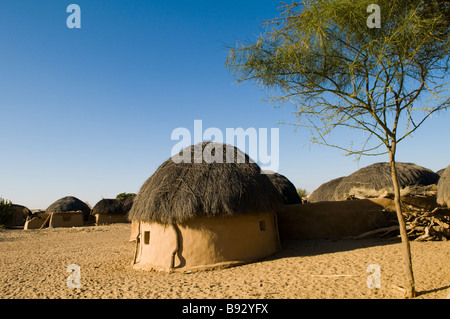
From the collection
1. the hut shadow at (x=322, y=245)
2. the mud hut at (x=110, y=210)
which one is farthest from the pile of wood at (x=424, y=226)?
the mud hut at (x=110, y=210)

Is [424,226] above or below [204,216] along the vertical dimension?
below

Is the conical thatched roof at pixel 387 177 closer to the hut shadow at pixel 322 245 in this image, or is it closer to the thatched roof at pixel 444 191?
the thatched roof at pixel 444 191

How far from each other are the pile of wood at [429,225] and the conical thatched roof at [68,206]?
28.4 metres

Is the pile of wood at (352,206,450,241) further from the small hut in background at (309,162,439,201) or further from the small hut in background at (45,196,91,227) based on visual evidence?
the small hut in background at (45,196,91,227)

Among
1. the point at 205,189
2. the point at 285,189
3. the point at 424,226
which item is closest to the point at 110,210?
the point at 285,189

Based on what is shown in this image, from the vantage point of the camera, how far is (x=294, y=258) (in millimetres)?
8422

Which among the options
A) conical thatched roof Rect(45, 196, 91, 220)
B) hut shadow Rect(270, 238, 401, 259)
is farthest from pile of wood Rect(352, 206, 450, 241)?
conical thatched roof Rect(45, 196, 91, 220)

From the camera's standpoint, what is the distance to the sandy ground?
567 cm

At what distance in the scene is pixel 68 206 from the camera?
30391 mm

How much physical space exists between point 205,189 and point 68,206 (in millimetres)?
26957

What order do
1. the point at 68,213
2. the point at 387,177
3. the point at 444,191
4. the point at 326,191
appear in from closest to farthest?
the point at 444,191 < the point at 387,177 < the point at 326,191 < the point at 68,213

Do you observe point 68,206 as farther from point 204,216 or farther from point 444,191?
point 444,191

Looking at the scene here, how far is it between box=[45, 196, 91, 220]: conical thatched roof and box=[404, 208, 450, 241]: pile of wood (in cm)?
2836
